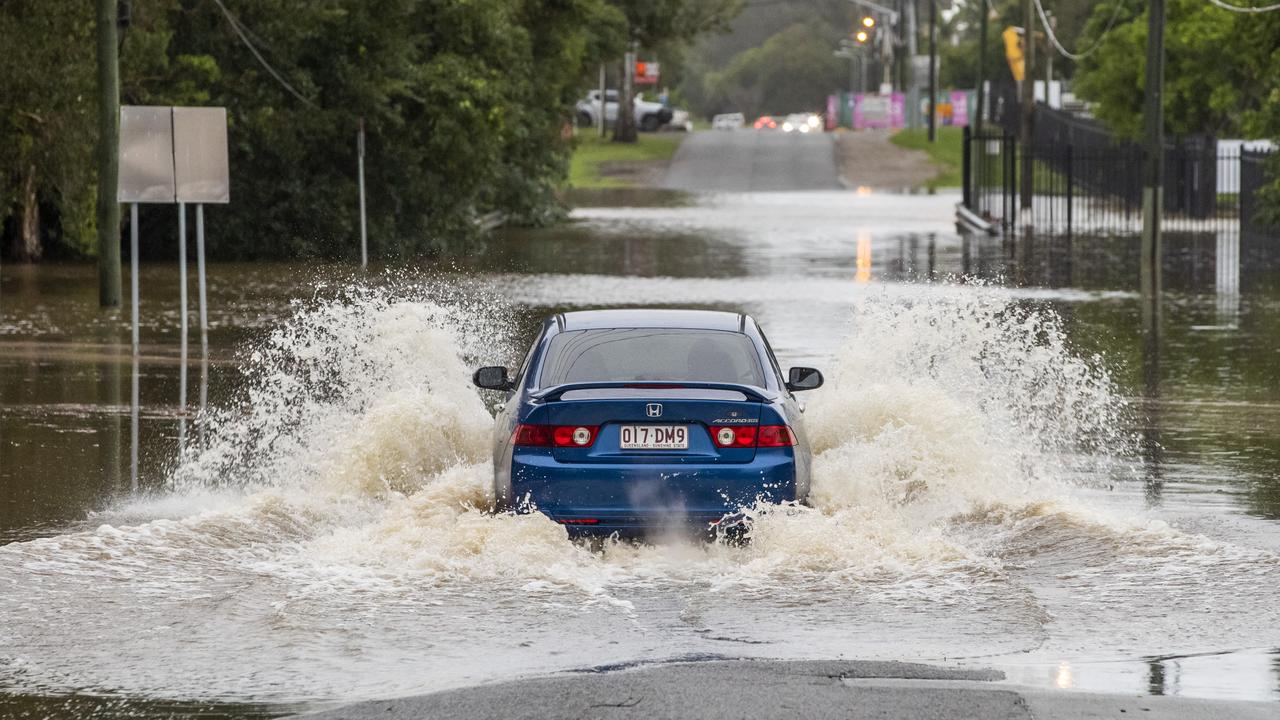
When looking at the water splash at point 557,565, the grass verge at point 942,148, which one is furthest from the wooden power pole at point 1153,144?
the grass verge at point 942,148

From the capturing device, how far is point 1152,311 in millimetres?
24906

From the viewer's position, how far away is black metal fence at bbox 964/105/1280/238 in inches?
1601

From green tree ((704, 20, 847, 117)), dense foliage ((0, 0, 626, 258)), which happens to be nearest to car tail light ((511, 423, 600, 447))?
dense foliage ((0, 0, 626, 258))

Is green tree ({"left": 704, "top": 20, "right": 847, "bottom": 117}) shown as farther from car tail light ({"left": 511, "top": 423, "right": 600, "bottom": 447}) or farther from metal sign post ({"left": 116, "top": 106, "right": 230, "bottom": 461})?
car tail light ({"left": 511, "top": 423, "right": 600, "bottom": 447})

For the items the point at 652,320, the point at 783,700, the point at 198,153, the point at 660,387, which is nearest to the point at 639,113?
the point at 198,153

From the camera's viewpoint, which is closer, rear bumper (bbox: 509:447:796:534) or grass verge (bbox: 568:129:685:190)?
rear bumper (bbox: 509:447:796:534)

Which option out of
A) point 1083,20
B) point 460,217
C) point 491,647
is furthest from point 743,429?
point 1083,20

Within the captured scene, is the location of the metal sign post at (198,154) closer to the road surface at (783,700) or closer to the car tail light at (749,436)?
the car tail light at (749,436)

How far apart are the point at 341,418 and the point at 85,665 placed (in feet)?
20.9

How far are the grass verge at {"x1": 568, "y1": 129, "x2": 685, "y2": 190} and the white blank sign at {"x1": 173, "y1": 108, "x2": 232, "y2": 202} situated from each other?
140ft

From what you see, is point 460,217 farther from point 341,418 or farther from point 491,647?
point 491,647

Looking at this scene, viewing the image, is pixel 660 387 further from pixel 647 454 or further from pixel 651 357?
pixel 651 357

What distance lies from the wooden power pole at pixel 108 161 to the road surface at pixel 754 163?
38678 millimetres

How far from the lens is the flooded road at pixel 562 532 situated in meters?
8.05
